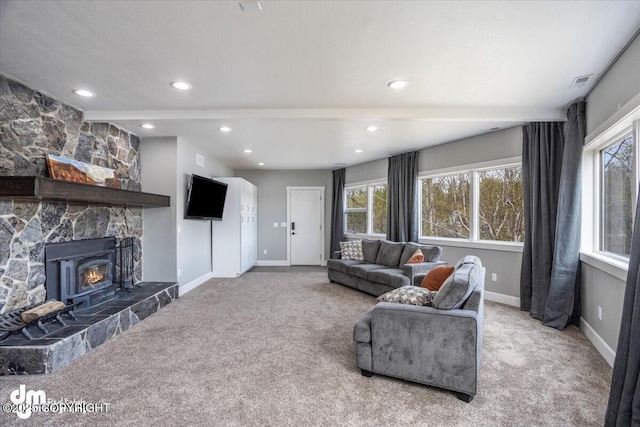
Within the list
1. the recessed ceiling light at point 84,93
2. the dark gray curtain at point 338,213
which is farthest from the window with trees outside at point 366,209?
the recessed ceiling light at point 84,93

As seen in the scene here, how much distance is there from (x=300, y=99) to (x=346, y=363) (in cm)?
261

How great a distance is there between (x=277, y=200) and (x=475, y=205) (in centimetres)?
469

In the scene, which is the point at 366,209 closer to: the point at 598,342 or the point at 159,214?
the point at 159,214

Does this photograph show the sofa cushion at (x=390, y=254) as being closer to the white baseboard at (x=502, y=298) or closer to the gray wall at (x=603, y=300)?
the white baseboard at (x=502, y=298)

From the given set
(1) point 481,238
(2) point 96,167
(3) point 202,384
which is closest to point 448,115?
(1) point 481,238

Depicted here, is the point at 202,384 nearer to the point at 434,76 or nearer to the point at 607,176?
the point at 434,76

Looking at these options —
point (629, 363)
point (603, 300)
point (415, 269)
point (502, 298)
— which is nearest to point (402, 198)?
point (415, 269)

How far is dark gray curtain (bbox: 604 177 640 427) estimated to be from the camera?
5.50 feet

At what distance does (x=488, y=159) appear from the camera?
184 inches

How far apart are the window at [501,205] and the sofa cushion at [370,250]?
1.69 meters

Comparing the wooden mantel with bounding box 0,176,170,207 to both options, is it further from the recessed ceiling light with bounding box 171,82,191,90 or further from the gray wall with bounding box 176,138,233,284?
the recessed ceiling light with bounding box 171,82,191,90

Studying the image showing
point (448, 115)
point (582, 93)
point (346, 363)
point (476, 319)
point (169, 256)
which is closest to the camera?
point (476, 319)

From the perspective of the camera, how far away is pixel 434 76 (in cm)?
280

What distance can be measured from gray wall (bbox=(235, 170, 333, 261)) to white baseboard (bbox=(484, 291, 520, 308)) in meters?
4.10
